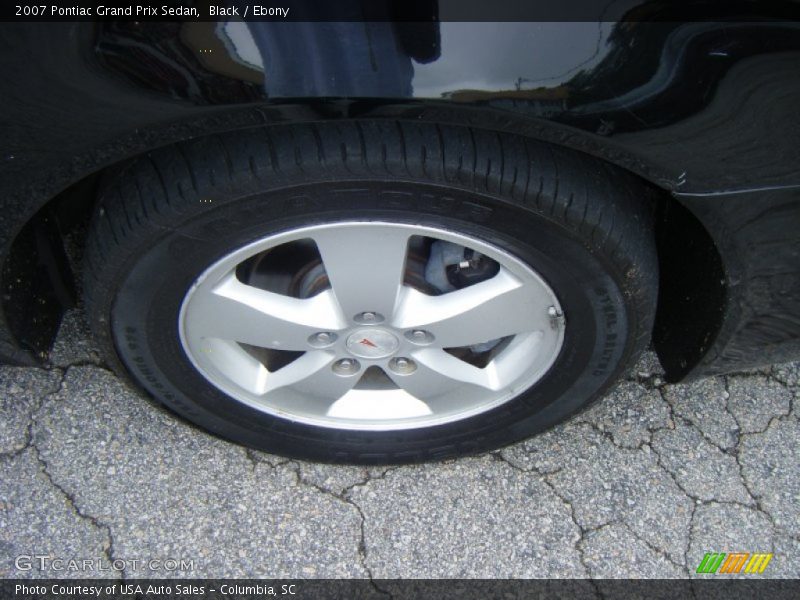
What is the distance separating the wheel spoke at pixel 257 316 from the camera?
1.57 meters

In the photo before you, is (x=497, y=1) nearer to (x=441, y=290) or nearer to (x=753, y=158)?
(x=753, y=158)

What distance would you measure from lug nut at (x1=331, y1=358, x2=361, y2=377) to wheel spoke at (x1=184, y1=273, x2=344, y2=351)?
132mm

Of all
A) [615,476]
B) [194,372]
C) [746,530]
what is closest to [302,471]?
[194,372]

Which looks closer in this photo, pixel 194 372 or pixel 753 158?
pixel 753 158

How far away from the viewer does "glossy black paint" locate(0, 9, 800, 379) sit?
1.17m

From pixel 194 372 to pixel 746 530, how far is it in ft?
4.50

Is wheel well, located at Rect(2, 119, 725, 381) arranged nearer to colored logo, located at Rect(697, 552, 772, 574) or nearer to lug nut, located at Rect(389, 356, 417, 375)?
colored logo, located at Rect(697, 552, 772, 574)

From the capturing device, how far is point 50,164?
1.31 m

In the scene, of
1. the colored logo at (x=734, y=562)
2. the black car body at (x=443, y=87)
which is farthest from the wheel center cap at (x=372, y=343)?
the colored logo at (x=734, y=562)

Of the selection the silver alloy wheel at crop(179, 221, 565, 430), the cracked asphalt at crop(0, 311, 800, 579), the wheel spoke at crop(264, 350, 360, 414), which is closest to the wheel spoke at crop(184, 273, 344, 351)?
the silver alloy wheel at crop(179, 221, 565, 430)

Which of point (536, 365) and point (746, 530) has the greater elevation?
point (536, 365)

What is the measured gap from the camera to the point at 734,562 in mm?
1881

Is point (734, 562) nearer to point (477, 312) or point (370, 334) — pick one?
point (477, 312)

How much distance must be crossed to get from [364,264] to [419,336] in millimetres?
255
